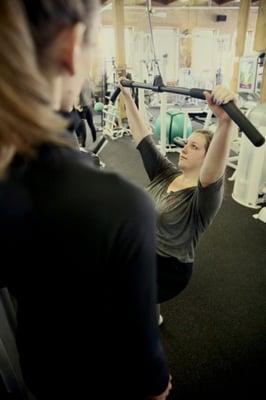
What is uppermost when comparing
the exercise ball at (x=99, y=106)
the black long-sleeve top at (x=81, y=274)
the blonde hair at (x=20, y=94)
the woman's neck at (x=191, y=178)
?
the blonde hair at (x=20, y=94)

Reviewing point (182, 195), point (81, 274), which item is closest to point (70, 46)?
point (81, 274)

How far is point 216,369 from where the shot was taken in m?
1.61

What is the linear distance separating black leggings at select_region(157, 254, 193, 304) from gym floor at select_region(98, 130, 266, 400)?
539mm

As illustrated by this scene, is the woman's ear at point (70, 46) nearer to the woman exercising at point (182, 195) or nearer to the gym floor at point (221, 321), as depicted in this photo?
the woman exercising at point (182, 195)

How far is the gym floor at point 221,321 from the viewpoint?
1557 mm

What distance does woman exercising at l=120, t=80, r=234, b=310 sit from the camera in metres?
1.16

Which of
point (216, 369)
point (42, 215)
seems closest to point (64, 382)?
point (42, 215)

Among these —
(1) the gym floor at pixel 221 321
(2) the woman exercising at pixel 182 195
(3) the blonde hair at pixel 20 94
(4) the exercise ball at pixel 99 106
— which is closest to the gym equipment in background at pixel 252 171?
(1) the gym floor at pixel 221 321

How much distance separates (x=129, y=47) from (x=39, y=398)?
29.4 feet

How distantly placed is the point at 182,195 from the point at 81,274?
997 mm

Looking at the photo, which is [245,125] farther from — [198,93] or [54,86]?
[54,86]

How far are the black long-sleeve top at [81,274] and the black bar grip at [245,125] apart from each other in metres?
0.57

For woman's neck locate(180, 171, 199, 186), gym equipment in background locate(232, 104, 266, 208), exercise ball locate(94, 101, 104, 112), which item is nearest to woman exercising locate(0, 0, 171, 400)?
woman's neck locate(180, 171, 199, 186)

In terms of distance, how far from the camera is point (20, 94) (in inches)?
14.8
